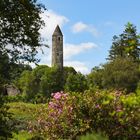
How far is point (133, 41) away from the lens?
6.65m

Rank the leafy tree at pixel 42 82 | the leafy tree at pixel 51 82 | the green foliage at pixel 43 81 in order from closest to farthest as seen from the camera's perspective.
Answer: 1. the leafy tree at pixel 51 82
2. the green foliage at pixel 43 81
3. the leafy tree at pixel 42 82

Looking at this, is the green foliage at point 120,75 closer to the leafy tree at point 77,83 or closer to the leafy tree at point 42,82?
the leafy tree at point 77,83

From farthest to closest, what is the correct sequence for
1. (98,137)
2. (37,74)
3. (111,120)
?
(37,74)
(111,120)
(98,137)

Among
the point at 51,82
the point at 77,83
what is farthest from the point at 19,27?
the point at 51,82

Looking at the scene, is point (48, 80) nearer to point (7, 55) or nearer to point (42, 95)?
point (42, 95)

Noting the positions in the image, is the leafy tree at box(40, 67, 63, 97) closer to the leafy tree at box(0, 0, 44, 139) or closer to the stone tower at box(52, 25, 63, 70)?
the stone tower at box(52, 25, 63, 70)

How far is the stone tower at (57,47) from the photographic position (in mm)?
147000

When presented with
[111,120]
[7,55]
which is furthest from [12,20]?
[111,120]

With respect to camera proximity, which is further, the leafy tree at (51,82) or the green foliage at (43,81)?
the green foliage at (43,81)

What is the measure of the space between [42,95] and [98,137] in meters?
110

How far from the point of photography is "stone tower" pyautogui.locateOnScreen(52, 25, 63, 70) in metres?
147

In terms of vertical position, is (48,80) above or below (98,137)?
above

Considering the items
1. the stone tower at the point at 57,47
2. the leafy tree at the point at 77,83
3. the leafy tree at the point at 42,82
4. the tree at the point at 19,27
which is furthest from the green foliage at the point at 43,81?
the tree at the point at 19,27

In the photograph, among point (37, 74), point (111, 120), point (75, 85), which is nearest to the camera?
point (111, 120)
